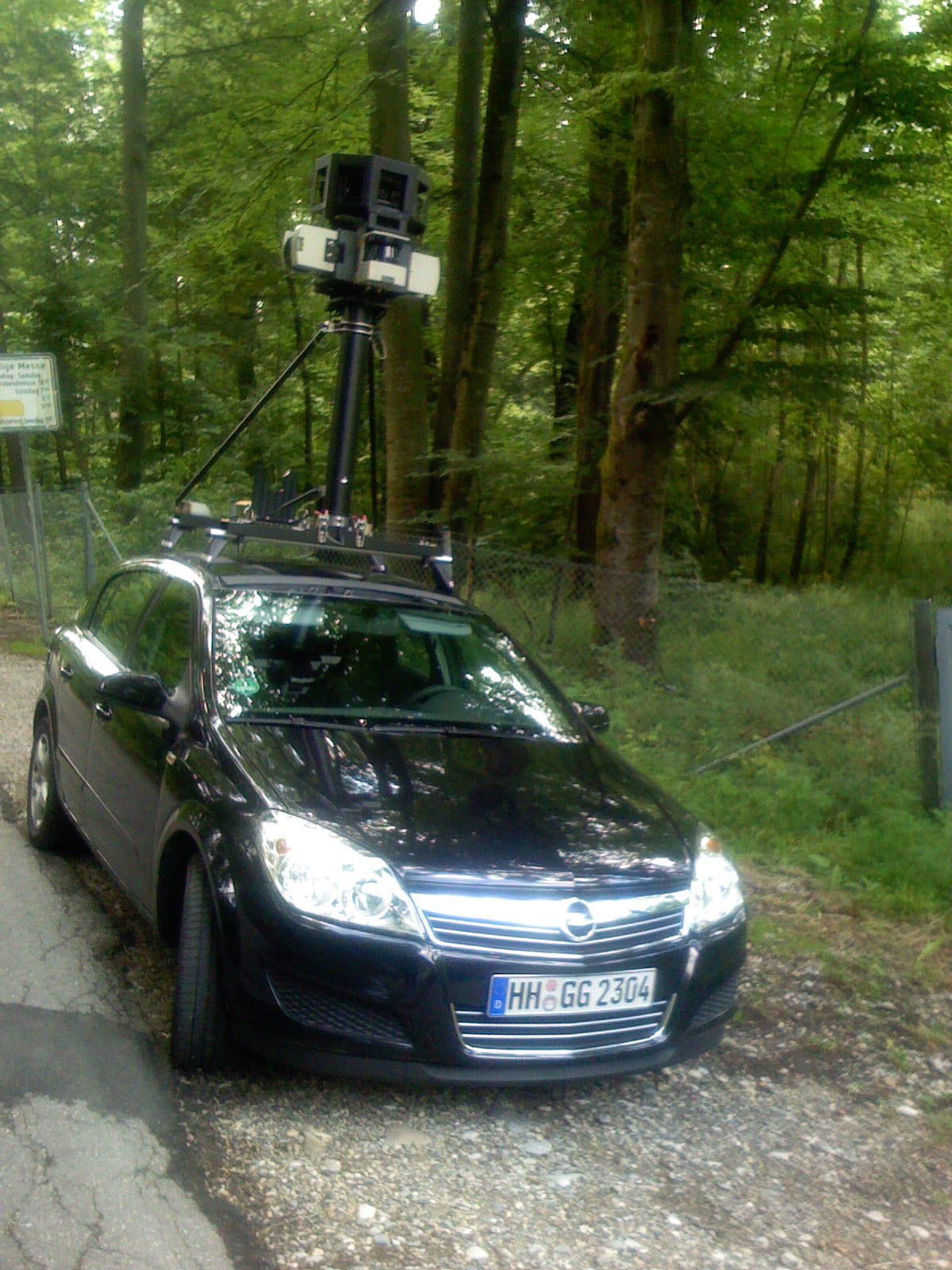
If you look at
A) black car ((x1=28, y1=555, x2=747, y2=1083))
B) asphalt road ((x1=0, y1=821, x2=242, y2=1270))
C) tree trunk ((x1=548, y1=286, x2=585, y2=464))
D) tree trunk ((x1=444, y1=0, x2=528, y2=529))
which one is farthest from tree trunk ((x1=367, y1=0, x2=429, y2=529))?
asphalt road ((x1=0, y1=821, x2=242, y2=1270))

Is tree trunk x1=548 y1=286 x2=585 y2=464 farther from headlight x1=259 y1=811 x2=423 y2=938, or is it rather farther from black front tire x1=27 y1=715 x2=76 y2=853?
headlight x1=259 y1=811 x2=423 y2=938

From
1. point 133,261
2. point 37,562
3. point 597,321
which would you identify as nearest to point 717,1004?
point 37,562

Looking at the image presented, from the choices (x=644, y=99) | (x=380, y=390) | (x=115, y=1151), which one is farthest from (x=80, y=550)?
(x=115, y=1151)

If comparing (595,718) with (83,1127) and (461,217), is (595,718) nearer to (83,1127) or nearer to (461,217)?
(83,1127)

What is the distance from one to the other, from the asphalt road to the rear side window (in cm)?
132

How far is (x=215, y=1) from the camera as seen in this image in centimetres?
1905

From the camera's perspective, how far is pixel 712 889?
4.24 metres

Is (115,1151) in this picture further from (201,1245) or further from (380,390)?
(380,390)

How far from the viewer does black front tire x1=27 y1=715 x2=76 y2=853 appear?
6461 millimetres

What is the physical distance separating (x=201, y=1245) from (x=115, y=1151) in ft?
1.79

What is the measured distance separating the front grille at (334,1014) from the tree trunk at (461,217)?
1072 cm

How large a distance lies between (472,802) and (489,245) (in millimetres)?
10987

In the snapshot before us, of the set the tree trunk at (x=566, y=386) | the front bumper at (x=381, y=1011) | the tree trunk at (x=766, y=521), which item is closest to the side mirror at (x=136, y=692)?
the front bumper at (x=381, y=1011)

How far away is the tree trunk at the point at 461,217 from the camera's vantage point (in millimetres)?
14297
